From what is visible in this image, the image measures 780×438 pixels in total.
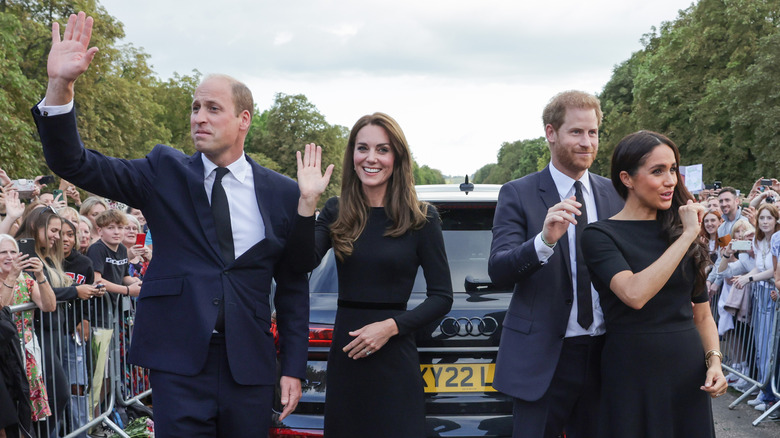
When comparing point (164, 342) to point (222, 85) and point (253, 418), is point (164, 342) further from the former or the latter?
point (222, 85)

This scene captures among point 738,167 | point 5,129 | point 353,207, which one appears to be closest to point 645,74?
point 738,167

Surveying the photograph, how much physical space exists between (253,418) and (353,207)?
1118mm

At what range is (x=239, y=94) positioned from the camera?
350 centimetres

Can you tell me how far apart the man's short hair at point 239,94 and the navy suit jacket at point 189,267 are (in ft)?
0.97

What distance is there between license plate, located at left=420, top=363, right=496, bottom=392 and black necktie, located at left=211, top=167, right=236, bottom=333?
143 centimetres

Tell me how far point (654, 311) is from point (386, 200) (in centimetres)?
132

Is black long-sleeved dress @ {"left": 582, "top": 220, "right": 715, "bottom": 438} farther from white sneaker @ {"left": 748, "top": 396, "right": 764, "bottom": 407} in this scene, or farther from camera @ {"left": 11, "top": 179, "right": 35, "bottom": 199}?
camera @ {"left": 11, "top": 179, "right": 35, "bottom": 199}

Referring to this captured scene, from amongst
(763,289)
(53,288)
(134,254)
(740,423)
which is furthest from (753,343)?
(53,288)

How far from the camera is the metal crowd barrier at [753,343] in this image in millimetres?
8305

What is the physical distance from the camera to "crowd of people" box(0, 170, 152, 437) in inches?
221

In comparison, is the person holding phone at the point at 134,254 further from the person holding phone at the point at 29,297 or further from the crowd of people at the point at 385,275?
the crowd of people at the point at 385,275

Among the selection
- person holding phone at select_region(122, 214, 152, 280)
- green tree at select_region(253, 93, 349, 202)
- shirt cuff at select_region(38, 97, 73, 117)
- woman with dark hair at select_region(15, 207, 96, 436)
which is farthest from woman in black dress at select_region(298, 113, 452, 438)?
green tree at select_region(253, 93, 349, 202)

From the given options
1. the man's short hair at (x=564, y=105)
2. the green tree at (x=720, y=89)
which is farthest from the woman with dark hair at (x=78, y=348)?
the green tree at (x=720, y=89)

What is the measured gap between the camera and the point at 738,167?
38594 mm
